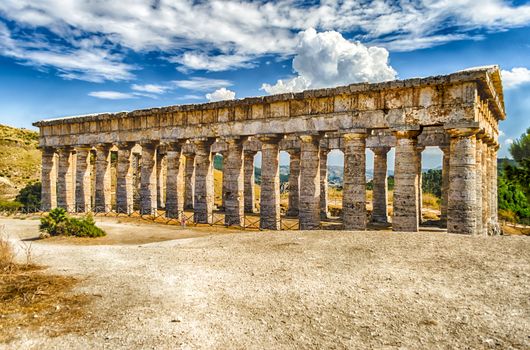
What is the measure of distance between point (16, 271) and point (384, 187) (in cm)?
2385

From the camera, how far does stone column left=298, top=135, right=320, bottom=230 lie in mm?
20891

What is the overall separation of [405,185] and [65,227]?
16.1 m

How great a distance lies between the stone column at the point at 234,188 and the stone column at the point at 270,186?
1780 mm

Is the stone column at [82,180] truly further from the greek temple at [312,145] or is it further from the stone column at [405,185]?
the stone column at [405,185]

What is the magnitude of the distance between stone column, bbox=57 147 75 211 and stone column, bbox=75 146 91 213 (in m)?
0.68

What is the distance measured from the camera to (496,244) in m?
11.3

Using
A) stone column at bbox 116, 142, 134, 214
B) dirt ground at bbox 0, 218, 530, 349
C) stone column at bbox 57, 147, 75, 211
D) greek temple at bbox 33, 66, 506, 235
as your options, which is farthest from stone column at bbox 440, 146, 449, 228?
stone column at bbox 57, 147, 75, 211

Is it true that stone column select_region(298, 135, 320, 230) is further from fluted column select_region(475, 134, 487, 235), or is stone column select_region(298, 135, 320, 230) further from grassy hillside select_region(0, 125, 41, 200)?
grassy hillside select_region(0, 125, 41, 200)

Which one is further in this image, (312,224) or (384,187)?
(384,187)

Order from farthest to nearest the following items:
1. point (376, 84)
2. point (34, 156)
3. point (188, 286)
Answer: point (34, 156) < point (376, 84) < point (188, 286)

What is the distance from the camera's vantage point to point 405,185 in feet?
60.1

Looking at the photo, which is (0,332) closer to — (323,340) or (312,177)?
(323,340)

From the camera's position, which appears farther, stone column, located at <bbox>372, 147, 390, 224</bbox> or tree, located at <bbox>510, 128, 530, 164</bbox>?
tree, located at <bbox>510, 128, 530, 164</bbox>

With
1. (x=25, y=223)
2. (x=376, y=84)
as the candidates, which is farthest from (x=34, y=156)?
(x=376, y=84)
